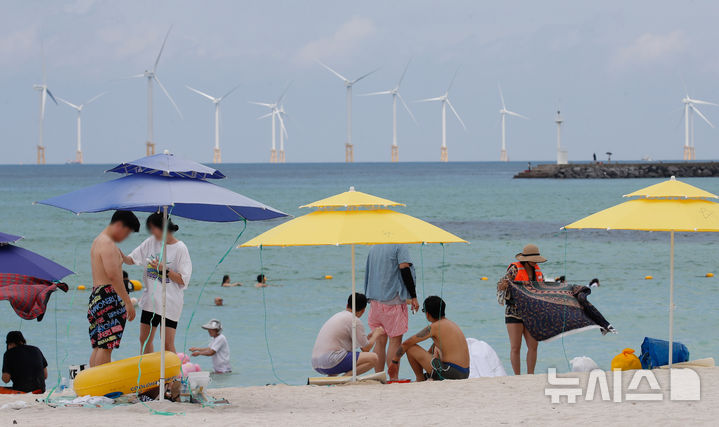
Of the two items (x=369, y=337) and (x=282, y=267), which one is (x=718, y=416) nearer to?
(x=369, y=337)

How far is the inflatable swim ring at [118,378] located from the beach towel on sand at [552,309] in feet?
13.7

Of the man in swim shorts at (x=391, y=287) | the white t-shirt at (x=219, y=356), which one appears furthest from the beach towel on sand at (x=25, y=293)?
the white t-shirt at (x=219, y=356)

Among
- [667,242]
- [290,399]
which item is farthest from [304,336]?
[667,242]

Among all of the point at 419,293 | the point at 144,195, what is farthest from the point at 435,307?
the point at 419,293

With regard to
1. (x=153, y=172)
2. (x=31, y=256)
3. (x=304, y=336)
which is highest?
(x=153, y=172)

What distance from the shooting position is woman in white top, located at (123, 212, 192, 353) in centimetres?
862

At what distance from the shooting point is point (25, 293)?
8.73 meters

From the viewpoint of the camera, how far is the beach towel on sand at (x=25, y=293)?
8.66 meters

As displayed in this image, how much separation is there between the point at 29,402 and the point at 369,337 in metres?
3.73

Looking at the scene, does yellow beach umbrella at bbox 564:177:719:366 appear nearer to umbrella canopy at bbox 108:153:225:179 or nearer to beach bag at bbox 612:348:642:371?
beach bag at bbox 612:348:642:371

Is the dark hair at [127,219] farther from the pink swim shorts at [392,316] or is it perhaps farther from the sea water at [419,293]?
the sea water at [419,293]

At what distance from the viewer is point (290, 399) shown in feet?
29.0

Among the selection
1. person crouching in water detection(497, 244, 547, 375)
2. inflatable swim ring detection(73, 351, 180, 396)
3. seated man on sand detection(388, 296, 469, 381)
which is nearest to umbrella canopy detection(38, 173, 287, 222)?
inflatable swim ring detection(73, 351, 180, 396)

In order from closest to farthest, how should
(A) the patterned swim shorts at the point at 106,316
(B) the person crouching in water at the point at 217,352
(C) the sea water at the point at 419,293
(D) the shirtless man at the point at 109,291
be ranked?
(D) the shirtless man at the point at 109,291 → (A) the patterned swim shorts at the point at 106,316 → (B) the person crouching in water at the point at 217,352 → (C) the sea water at the point at 419,293
